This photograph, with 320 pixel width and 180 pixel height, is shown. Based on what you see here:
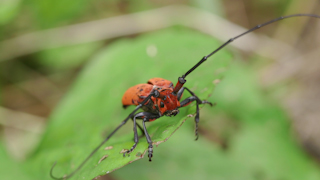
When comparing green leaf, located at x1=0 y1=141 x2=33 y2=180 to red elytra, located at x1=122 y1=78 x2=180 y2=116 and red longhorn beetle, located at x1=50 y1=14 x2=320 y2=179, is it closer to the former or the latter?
red longhorn beetle, located at x1=50 y1=14 x2=320 y2=179

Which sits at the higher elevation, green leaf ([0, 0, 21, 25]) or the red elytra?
green leaf ([0, 0, 21, 25])

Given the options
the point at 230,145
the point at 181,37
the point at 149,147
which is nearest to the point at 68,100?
the point at 181,37

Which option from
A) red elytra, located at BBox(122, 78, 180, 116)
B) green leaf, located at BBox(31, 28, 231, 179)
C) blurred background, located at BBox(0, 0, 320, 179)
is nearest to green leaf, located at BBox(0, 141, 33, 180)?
green leaf, located at BBox(31, 28, 231, 179)

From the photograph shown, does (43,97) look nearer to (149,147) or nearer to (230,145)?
(230,145)

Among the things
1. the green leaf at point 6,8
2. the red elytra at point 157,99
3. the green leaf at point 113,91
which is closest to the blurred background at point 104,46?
the green leaf at point 6,8

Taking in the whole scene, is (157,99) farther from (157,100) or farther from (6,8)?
(6,8)

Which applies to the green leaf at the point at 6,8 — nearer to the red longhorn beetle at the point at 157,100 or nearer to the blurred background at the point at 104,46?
the blurred background at the point at 104,46
